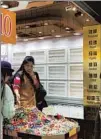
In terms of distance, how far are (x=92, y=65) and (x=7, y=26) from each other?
2605 millimetres

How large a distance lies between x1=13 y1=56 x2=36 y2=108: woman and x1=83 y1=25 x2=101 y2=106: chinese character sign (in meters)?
1.80

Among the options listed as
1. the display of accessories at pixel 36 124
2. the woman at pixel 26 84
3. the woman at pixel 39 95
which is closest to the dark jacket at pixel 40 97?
the woman at pixel 39 95

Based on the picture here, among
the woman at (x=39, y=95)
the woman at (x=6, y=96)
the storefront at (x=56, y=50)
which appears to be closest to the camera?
the woman at (x=6, y=96)

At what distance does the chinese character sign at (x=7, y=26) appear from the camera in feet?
8.37

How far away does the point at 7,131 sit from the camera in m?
2.53

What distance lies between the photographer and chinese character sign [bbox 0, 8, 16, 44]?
255 centimetres

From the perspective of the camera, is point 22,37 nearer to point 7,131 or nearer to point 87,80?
point 87,80

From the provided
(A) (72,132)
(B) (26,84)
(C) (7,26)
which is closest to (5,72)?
(C) (7,26)

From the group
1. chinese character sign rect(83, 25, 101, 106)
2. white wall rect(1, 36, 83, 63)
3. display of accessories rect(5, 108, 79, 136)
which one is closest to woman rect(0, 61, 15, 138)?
display of accessories rect(5, 108, 79, 136)

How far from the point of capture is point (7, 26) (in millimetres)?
2664

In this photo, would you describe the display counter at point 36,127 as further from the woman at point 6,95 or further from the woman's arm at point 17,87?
→ the woman's arm at point 17,87

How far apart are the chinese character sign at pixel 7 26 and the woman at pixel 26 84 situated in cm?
63

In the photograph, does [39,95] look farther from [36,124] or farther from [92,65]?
[92,65]

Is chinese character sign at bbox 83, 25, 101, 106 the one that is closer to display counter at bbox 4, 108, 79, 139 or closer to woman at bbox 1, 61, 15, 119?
display counter at bbox 4, 108, 79, 139
